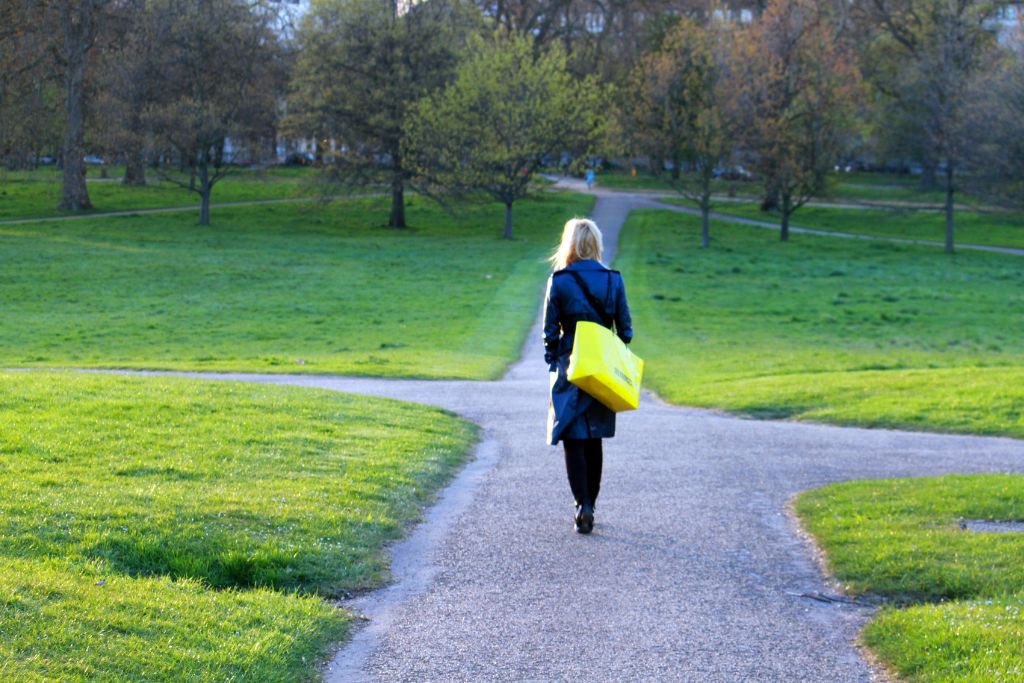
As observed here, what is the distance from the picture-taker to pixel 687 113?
5175 centimetres

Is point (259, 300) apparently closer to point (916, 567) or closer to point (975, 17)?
point (916, 567)

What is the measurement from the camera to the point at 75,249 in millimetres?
42812

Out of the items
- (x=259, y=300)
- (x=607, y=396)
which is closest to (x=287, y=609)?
(x=607, y=396)

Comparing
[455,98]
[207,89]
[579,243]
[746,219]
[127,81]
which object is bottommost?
[746,219]

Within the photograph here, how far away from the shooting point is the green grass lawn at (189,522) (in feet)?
16.4

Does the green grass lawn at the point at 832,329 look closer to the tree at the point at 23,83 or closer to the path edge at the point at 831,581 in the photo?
the path edge at the point at 831,581

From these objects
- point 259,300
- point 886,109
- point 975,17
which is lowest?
point 259,300

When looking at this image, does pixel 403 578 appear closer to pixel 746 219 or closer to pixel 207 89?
pixel 207 89

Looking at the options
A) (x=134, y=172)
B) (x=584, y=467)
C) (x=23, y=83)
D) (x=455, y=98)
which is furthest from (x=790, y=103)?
(x=584, y=467)

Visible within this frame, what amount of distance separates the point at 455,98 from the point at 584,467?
146ft

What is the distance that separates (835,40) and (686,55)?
16612 mm

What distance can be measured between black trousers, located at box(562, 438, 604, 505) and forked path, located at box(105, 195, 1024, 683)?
28cm

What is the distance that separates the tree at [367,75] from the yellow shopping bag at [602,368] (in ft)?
149

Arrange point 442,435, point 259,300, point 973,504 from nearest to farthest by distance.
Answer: point 973,504
point 442,435
point 259,300
